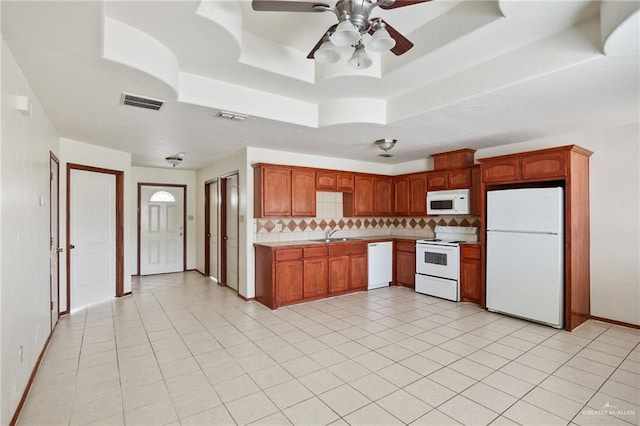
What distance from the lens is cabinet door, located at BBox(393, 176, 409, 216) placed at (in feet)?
20.7

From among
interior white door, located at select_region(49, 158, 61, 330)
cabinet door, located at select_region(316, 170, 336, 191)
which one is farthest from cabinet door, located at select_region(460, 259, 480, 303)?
interior white door, located at select_region(49, 158, 61, 330)

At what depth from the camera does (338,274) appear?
5344 millimetres

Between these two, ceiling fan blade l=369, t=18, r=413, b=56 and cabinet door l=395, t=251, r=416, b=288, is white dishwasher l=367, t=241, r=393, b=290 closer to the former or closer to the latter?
cabinet door l=395, t=251, r=416, b=288

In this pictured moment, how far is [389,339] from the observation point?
351 centimetres

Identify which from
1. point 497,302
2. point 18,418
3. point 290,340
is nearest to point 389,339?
point 290,340

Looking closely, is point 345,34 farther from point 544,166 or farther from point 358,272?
point 358,272

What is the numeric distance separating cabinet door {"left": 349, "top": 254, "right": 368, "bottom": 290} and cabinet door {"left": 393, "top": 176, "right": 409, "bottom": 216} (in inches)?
53.6

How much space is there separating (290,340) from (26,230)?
2.55 meters

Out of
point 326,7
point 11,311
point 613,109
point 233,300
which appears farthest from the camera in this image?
point 233,300

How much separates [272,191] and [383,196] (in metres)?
2.51

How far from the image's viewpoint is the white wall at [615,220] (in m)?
3.86

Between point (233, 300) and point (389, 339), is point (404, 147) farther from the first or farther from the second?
point (233, 300)

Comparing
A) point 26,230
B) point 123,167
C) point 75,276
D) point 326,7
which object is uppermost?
point 326,7

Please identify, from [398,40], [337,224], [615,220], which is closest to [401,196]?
[337,224]
